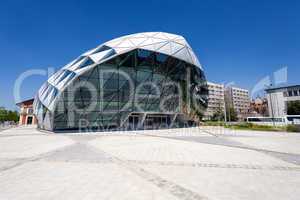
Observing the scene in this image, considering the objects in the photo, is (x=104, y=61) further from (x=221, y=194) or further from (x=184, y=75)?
(x=221, y=194)

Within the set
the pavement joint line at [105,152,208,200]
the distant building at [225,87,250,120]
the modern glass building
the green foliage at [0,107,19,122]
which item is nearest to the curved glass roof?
the modern glass building

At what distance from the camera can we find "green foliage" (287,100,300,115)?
60.1 metres

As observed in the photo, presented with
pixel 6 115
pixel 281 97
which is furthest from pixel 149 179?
pixel 6 115

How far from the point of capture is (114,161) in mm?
7715

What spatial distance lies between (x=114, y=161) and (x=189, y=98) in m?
A: 27.6

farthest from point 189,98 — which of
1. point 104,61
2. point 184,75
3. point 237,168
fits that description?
point 237,168

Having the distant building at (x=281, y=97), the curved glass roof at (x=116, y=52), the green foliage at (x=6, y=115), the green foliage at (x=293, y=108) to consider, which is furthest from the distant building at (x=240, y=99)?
the green foliage at (x=6, y=115)

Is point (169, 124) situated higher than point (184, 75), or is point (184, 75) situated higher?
point (184, 75)

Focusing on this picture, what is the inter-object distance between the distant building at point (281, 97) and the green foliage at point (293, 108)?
10.0ft

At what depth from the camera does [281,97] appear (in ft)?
226

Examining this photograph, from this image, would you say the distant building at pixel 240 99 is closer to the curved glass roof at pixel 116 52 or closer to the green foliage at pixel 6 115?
the curved glass roof at pixel 116 52

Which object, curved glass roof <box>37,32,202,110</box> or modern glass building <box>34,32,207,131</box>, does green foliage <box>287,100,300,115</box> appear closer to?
modern glass building <box>34,32,207,131</box>

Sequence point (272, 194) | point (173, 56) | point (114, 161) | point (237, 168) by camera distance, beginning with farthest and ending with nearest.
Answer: point (173, 56)
point (114, 161)
point (237, 168)
point (272, 194)

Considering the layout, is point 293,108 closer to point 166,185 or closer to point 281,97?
point 281,97
